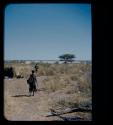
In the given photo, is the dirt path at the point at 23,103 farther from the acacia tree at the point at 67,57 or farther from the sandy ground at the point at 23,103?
the acacia tree at the point at 67,57

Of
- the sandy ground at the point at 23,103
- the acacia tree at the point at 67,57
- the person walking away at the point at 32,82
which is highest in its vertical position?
the acacia tree at the point at 67,57

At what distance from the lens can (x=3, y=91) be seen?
120 inches

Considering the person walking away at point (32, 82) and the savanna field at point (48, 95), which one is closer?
the savanna field at point (48, 95)

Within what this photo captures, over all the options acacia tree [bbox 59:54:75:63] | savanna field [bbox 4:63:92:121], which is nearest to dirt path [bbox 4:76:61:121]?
savanna field [bbox 4:63:92:121]

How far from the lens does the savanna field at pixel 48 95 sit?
3086mm

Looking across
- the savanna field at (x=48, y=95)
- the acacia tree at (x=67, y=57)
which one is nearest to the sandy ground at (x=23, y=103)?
the savanna field at (x=48, y=95)

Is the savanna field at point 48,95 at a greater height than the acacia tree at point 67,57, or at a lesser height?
lesser

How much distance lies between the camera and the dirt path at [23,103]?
3078 mm

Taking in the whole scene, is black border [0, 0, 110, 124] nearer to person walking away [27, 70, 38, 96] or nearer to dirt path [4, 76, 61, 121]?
dirt path [4, 76, 61, 121]
